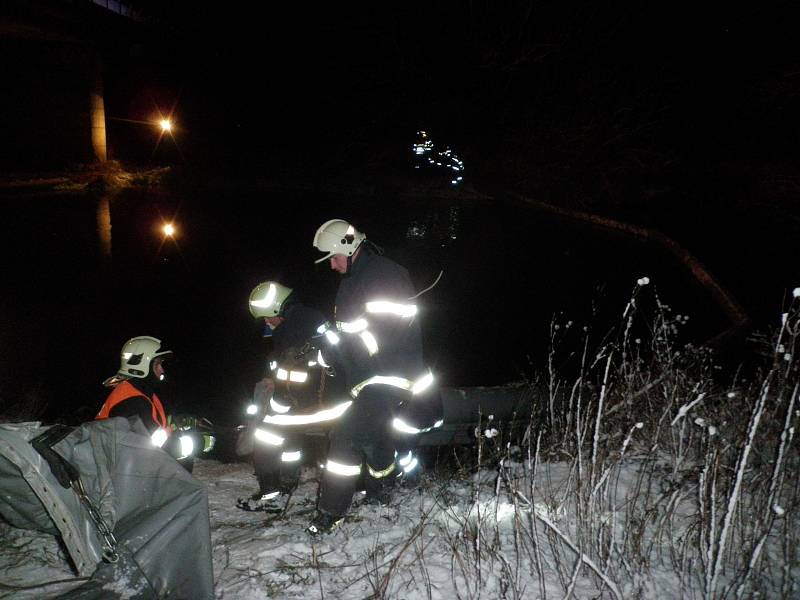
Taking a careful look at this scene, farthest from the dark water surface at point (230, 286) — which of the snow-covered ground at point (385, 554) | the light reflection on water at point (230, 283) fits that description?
the snow-covered ground at point (385, 554)

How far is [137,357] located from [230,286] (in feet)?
24.5

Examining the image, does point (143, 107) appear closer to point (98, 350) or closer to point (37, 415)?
point (98, 350)

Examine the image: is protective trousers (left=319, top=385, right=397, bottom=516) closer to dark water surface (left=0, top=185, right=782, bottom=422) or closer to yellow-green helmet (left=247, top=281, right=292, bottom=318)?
yellow-green helmet (left=247, top=281, right=292, bottom=318)

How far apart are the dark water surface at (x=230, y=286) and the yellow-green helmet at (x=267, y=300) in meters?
2.48

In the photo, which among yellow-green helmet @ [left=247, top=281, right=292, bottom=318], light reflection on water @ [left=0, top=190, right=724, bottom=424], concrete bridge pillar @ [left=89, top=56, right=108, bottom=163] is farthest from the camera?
concrete bridge pillar @ [left=89, top=56, right=108, bottom=163]

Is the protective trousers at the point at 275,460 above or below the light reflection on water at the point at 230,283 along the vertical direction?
below

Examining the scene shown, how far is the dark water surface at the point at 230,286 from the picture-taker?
22.7ft

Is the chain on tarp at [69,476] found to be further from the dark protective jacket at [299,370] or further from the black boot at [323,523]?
the dark protective jacket at [299,370]

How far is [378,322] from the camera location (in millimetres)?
3312

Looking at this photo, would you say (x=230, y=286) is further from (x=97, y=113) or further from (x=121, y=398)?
(x=97, y=113)

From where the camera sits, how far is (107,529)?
2.25 meters

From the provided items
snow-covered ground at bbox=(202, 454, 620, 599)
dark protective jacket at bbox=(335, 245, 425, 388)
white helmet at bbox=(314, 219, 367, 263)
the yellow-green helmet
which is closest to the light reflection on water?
Result: the yellow-green helmet

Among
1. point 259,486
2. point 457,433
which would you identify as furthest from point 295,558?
point 457,433

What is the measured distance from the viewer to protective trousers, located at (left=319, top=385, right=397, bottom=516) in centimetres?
333
